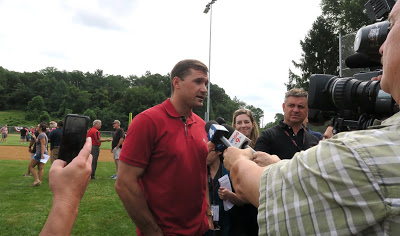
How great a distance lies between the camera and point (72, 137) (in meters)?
1.22

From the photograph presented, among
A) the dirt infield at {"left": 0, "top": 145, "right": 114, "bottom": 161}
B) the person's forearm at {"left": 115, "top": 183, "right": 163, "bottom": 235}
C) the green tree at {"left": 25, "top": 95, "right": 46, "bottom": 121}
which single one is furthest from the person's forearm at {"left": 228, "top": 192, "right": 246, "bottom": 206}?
the green tree at {"left": 25, "top": 95, "right": 46, "bottom": 121}

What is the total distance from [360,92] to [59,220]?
4.84ft


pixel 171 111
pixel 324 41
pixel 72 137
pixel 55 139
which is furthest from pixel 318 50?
pixel 72 137

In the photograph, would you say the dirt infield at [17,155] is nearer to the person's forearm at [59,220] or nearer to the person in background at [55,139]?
the person in background at [55,139]

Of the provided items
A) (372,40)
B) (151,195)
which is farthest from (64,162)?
(372,40)

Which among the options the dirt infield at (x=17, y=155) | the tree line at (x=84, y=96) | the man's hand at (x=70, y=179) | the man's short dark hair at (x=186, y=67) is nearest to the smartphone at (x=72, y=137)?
the man's hand at (x=70, y=179)

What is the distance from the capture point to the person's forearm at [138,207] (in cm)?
209

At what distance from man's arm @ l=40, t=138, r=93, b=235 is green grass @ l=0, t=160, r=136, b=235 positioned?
458 centimetres

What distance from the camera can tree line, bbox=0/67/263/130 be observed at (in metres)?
73.3

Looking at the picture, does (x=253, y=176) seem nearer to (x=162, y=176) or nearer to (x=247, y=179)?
(x=247, y=179)

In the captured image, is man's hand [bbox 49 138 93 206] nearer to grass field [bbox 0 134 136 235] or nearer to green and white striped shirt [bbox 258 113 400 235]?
green and white striped shirt [bbox 258 113 400 235]

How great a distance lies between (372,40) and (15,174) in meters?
12.9

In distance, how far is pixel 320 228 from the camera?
0.81 m

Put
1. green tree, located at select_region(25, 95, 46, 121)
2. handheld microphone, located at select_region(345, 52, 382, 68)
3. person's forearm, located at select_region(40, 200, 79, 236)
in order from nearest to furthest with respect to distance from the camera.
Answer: person's forearm, located at select_region(40, 200, 79, 236), handheld microphone, located at select_region(345, 52, 382, 68), green tree, located at select_region(25, 95, 46, 121)
